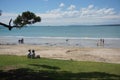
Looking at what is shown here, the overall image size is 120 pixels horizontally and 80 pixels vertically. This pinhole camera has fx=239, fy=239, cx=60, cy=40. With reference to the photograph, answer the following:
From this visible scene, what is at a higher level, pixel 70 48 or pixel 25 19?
pixel 25 19

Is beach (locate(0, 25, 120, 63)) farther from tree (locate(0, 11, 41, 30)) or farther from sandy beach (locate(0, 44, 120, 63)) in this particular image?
tree (locate(0, 11, 41, 30))

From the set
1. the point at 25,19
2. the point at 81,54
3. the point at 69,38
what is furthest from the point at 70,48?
A: the point at 69,38

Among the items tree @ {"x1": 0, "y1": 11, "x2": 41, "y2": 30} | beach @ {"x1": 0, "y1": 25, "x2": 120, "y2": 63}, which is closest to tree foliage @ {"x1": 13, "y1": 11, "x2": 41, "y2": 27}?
tree @ {"x1": 0, "y1": 11, "x2": 41, "y2": 30}

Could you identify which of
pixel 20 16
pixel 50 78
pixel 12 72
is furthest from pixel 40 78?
pixel 20 16

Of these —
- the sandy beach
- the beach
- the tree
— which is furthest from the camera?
the beach

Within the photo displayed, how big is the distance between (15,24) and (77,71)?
4750mm

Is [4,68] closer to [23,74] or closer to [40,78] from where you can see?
[23,74]

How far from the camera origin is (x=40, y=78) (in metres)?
12.0

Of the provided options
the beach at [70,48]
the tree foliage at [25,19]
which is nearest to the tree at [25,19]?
the tree foliage at [25,19]

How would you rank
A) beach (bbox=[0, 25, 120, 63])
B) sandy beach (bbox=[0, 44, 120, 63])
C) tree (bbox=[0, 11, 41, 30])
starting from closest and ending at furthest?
tree (bbox=[0, 11, 41, 30]) < sandy beach (bbox=[0, 44, 120, 63]) < beach (bbox=[0, 25, 120, 63])

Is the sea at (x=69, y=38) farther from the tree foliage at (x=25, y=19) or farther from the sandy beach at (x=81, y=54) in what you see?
the sandy beach at (x=81, y=54)

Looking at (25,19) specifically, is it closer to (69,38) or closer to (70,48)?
(70,48)

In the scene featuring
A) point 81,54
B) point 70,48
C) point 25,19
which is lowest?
point 81,54

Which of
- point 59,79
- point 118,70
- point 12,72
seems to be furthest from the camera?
point 118,70
